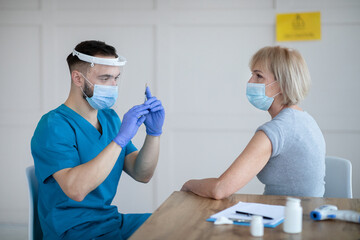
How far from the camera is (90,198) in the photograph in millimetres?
1588

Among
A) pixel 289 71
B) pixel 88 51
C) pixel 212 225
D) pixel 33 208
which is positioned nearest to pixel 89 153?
pixel 33 208

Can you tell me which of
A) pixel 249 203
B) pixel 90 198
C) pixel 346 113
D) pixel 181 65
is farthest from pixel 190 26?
pixel 249 203

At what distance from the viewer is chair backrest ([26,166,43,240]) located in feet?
4.81

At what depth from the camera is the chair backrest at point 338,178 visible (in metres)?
1.69

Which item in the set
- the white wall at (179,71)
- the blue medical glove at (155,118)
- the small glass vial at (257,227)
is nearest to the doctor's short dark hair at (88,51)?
the blue medical glove at (155,118)

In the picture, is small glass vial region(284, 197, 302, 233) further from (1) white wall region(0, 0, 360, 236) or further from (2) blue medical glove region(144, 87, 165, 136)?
(1) white wall region(0, 0, 360, 236)

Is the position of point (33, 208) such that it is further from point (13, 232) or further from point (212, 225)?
point (13, 232)

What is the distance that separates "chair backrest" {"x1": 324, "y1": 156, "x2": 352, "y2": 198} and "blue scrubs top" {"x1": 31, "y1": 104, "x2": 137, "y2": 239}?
0.88 meters

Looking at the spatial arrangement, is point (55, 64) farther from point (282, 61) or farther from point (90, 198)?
point (282, 61)

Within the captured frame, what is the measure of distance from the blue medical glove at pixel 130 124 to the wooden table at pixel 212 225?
298mm

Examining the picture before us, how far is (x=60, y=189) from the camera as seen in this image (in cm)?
151

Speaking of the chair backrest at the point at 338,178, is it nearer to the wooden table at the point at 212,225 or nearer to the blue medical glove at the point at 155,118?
the wooden table at the point at 212,225

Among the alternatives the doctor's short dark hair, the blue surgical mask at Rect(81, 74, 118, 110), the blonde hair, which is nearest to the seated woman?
the blonde hair

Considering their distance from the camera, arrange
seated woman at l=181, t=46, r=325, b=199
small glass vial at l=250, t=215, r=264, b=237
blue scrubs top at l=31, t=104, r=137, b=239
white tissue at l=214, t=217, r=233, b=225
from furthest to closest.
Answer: blue scrubs top at l=31, t=104, r=137, b=239 < seated woman at l=181, t=46, r=325, b=199 < white tissue at l=214, t=217, r=233, b=225 < small glass vial at l=250, t=215, r=264, b=237
